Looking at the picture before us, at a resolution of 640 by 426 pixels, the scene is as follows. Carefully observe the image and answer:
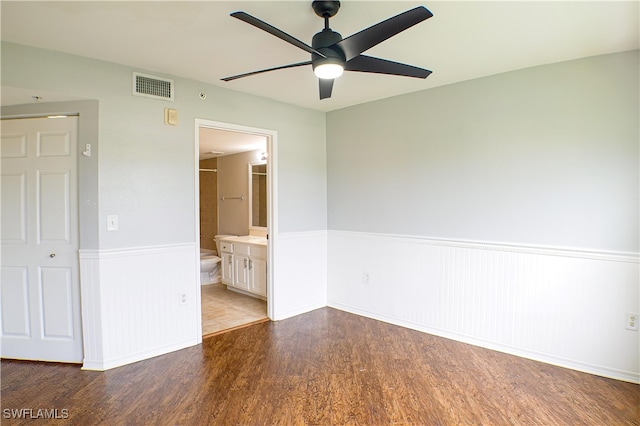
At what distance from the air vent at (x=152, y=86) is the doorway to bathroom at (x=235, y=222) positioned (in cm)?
35

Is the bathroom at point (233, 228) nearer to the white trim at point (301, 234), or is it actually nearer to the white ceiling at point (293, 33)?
the white trim at point (301, 234)

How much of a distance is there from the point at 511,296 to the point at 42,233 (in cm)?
396

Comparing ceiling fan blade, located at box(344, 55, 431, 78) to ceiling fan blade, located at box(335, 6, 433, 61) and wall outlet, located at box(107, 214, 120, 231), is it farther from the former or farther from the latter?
wall outlet, located at box(107, 214, 120, 231)

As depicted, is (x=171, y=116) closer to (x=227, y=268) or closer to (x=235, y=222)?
(x=227, y=268)

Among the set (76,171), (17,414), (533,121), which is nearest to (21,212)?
(76,171)

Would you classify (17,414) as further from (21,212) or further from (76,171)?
(76,171)

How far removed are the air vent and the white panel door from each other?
0.57 metres

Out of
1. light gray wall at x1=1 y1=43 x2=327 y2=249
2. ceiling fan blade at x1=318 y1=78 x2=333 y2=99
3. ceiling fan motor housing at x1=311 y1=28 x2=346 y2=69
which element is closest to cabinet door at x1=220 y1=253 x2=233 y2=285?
light gray wall at x1=1 y1=43 x2=327 y2=249

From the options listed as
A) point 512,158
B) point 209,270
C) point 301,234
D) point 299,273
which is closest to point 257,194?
point 209,270

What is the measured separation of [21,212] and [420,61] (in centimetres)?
344

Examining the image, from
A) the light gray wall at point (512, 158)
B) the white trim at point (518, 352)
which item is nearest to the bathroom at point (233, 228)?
the white trim at point (518, 352)

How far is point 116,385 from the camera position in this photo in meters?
2.46

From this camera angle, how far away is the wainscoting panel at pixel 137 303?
2672 mm

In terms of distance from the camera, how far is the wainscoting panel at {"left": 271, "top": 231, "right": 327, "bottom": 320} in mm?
3814
